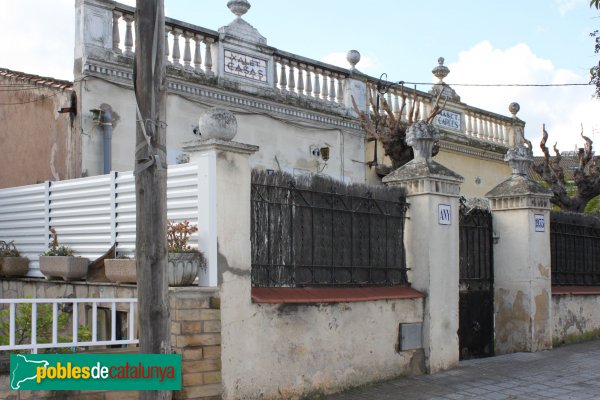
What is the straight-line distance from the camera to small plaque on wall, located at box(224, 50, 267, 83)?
12266 millimetres

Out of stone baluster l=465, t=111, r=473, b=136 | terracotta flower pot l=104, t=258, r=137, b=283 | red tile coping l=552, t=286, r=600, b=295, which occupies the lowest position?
red tile coping l=552, t=286, r=600, b=295

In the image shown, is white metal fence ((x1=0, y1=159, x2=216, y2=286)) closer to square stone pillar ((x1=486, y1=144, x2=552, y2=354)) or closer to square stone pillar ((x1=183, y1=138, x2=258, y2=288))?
square stone pillar ((x1=183, y1=138, x2=258, y2=288))

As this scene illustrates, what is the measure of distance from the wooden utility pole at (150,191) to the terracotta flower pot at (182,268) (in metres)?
1.79

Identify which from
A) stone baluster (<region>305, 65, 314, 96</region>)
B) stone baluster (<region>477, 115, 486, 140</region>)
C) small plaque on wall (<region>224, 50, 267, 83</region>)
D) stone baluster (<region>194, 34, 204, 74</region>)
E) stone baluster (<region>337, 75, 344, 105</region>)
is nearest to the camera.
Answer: stone baluster (<region>194, 34, 204, 74</region>)

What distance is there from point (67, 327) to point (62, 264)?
2.64ft

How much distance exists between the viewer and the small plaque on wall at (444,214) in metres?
9.94

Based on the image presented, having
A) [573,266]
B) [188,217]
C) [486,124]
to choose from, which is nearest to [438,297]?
[188,217]

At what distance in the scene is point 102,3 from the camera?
1045 centimetres

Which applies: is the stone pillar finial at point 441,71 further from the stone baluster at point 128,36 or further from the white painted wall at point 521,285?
the stone baluster at point 128,36

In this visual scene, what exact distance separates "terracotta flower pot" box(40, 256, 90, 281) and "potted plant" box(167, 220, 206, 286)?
1.66m

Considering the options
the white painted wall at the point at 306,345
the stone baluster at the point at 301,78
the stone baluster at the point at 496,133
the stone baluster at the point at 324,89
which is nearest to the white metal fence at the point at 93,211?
the white painted wall at the point at 306,345

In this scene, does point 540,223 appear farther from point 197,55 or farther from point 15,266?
point 15,266

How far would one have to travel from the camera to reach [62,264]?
8273mm

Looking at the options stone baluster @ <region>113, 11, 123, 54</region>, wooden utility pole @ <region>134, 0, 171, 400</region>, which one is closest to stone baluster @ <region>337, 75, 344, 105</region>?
stone baluster @ <region>113, 11, 123, 54</region>
